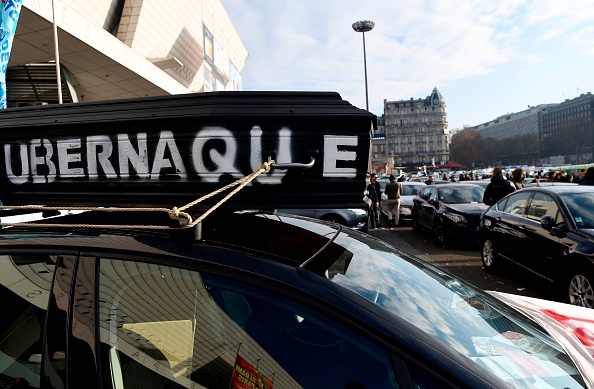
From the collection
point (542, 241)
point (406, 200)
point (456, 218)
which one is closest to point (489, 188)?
point (456, 218)

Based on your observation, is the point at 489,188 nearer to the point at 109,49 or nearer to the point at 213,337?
the point at 213,337

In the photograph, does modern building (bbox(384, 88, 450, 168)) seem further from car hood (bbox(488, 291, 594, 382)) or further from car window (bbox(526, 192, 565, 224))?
car hood (bbox(488, 291, 594, 382))

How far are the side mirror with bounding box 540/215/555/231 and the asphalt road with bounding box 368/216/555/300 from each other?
78 cm

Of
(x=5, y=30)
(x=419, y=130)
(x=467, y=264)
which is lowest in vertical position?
(x=467, y=264)

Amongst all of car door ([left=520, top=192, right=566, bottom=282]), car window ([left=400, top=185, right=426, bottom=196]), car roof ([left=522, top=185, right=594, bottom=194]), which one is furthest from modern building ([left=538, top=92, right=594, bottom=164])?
car door ([left=520, top=192, right=566, bottom=282])

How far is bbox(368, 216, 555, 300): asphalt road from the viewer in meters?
5.94

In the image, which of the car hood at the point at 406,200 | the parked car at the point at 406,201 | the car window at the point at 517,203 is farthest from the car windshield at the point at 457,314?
the car hood at the point at 406,200

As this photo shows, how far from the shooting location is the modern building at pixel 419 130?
448 ft

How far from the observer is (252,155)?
1583 millimetres

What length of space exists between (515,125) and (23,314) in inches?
7130

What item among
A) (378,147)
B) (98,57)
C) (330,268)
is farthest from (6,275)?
(378,147)

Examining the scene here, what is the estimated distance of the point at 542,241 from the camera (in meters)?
5.49

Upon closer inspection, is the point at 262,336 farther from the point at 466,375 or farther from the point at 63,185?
the point at 63,185

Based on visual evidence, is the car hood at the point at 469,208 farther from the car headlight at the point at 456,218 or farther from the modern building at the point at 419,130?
the modern building at the point at 419,130
